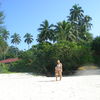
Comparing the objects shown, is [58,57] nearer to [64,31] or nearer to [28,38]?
[64,31]

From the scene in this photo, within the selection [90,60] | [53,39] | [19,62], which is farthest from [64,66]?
[53,39]

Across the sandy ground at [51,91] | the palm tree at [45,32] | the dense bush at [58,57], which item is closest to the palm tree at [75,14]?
the palm tree at [45,32]

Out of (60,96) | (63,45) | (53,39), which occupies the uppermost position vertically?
(53,39)

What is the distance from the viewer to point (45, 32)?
58.4 m

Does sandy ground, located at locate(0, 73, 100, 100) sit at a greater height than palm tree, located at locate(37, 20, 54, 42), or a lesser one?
Answer: lesser

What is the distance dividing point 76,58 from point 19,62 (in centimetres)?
1145

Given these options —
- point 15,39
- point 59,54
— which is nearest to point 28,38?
point 15,39

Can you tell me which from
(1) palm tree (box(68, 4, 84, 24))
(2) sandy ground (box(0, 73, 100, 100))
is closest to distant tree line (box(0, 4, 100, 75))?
(1) palm tree (box(68, 4, 84, 24))

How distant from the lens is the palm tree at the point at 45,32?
58.4 meters

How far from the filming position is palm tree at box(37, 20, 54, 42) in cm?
5838

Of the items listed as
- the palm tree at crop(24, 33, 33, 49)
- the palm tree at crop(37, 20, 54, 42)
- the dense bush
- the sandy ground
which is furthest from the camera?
the palm tree at crop(24, 33, 33, 49)

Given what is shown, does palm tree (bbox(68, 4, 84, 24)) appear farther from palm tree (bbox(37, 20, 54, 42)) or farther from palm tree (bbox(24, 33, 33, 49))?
Result: palm tree (bbox(24, 33, 33, 49))

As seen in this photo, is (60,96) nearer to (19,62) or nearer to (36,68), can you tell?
(36,68)

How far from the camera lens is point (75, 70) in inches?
1567
